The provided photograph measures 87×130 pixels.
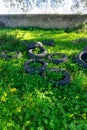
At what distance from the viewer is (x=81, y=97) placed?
808 cm

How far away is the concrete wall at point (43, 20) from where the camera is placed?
19.5 metres

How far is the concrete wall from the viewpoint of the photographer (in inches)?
769

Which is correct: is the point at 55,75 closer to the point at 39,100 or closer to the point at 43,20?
the point at 39,100

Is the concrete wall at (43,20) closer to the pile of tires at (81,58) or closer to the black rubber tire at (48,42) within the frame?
the black rubber tire at (48,42)

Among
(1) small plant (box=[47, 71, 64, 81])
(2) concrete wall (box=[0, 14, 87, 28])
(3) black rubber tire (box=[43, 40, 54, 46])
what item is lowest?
Result: (2) concrete wall (box=[0, 14, 87, 28])

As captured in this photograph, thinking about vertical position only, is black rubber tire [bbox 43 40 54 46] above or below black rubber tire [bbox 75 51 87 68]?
below

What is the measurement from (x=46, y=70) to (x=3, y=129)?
3045 mm

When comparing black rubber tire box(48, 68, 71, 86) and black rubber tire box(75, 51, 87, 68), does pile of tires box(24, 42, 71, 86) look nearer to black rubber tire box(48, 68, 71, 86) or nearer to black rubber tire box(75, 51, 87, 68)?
black rubber tire box(48, 68, 71, 86)

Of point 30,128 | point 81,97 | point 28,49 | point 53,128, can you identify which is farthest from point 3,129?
point 28,49

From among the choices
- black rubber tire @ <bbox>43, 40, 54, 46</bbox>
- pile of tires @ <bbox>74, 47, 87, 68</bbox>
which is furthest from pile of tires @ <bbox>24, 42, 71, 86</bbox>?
black rubber tire @ <bbox>43, 40, 54, 46</bbox>

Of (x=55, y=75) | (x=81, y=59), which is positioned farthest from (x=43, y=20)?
(x=55, y=75)

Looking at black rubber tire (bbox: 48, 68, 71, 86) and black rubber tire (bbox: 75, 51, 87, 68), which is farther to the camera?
black rubber tire (bbox: 75, 51, 87, 68)

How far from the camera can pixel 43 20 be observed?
19859 mm

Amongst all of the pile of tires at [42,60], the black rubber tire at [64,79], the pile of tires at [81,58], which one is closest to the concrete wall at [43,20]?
the pile of tires at [42,60]
